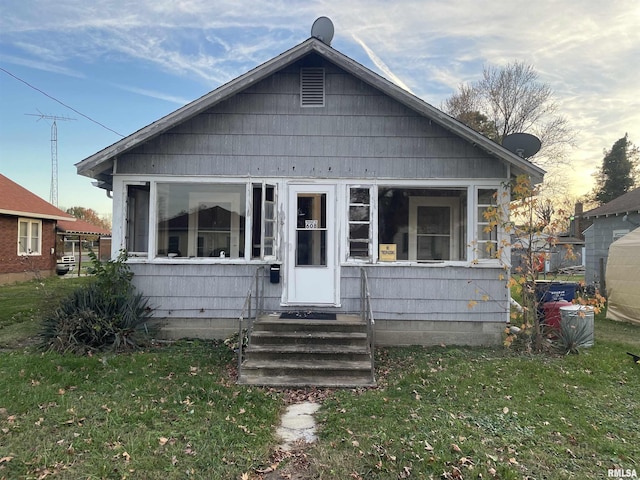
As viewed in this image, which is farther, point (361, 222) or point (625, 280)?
point (625, 280)

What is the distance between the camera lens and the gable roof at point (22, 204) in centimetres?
1577

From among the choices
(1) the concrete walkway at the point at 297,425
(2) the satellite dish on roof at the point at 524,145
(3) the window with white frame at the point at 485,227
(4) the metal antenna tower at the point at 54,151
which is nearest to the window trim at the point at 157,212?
(1) the concrete walkway at the point at 297,425

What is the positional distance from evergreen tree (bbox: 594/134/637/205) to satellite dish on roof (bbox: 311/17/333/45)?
Result: 40.1m

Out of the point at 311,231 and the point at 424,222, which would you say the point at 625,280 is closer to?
the point at 424,222

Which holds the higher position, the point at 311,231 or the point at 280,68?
the point at 280,68

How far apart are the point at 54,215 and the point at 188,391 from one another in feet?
57.8

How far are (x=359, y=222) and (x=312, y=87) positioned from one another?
8.30 ft

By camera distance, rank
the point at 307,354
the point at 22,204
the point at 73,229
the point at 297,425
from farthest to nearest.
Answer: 1. the point at 73,229
2. the point at 22,204
3. the point at 307,354
4. the point at 297,425

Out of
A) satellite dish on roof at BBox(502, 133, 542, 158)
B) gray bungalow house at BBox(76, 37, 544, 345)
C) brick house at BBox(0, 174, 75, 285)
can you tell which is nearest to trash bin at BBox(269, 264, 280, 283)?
gray bungalow house at BBox(76, 37, 544, 345)

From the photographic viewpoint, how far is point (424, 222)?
727 centimetres

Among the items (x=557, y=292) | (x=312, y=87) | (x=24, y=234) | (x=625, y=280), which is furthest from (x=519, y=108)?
(x=24, y=234)

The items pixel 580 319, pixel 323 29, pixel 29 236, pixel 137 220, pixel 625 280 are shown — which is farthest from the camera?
pixel 29 236

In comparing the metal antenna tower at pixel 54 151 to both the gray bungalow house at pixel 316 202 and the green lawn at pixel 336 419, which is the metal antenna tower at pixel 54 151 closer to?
the gray bungalow house at pixel 316 202

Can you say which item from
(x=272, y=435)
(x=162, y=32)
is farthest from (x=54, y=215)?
(x=272, y=435)
